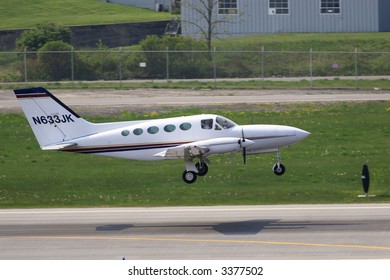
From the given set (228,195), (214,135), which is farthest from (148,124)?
(228,195)

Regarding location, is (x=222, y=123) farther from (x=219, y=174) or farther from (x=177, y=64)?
(x=177, y=64)

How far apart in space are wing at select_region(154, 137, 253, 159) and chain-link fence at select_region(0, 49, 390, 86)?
109 feet

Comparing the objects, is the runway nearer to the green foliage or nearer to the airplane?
the airplane

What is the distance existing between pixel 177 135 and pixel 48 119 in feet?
18.5

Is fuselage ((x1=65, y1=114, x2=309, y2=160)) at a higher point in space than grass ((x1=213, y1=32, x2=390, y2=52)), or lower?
lower

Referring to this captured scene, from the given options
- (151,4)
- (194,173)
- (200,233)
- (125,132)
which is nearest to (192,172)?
(194,173)

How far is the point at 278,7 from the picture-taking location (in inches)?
3499

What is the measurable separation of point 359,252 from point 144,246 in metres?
7.59

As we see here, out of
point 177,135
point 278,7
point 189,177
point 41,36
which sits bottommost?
point 189,177

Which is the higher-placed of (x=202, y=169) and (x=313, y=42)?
(x=313, y=42)

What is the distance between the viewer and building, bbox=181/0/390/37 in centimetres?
8856

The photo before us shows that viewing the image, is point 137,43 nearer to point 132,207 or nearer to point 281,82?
point 281,82

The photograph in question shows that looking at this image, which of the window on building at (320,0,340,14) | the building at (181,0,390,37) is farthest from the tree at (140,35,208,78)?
the window on building at (320,0,340,14)

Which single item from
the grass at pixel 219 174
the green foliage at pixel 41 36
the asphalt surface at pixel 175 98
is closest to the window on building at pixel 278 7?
the asphalt surface at pixel 175 98
